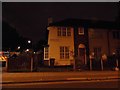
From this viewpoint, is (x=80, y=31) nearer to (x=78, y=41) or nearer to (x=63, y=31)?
(x=78, y=41)

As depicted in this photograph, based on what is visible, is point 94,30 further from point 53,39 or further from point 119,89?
point 119,89

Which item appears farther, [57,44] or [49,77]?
[57,44]

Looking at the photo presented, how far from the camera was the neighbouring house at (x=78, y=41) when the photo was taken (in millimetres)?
36688

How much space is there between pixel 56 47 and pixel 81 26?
187 inches

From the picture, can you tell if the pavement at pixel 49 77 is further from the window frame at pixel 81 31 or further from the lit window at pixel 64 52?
the window frame at pixel 81 31

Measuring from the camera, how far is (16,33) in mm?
76562

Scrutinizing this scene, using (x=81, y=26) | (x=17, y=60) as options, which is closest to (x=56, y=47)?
(x=81, y=26)

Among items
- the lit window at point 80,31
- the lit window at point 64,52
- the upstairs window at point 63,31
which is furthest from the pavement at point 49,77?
the lit window at point 80,31

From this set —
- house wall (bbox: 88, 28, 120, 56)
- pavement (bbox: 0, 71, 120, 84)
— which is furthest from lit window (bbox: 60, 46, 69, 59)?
pavement (bbox: 0, 71, 120, 84)

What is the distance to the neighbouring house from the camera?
120 ft

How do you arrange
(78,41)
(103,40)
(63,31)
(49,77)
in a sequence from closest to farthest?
1. (49,77)
2. (63,31)
3. (78,41)
4. (103,40)

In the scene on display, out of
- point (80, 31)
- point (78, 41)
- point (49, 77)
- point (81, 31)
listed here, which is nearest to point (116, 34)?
point (81, 31)

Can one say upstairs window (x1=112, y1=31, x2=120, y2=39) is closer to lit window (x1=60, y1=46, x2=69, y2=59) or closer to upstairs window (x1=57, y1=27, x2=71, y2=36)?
upstairs window (x1=57, y1=27, x2=71, y2=36)

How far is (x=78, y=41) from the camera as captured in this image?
37906 mm
